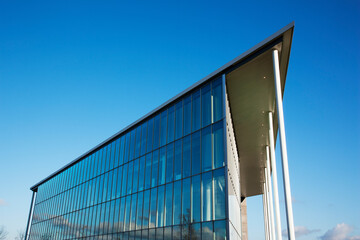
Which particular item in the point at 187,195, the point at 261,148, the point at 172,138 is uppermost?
the point at 261,148

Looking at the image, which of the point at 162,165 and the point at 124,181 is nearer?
the point at 162,165

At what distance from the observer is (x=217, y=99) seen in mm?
20719

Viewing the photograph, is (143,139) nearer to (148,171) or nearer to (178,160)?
(148,171)

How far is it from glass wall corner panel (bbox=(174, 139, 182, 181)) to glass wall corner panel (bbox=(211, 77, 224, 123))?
3798mm

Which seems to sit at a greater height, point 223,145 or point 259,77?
point 259,77

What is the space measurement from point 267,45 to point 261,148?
17880 mm

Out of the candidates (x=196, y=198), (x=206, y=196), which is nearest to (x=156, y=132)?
(x=196, y=198)

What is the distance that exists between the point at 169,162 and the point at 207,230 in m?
6.62

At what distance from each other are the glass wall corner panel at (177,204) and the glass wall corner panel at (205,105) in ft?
15.3

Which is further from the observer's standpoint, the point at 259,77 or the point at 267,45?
the point at 259,77

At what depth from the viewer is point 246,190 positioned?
53125 millimetres

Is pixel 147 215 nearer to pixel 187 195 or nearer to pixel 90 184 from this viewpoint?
pixel 187 195

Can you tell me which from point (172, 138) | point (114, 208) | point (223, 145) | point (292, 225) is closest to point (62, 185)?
point (114, 208)

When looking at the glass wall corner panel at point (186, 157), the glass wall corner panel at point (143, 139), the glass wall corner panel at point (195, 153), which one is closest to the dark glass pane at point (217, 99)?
the glass wall corner panel at point (195, 153)
